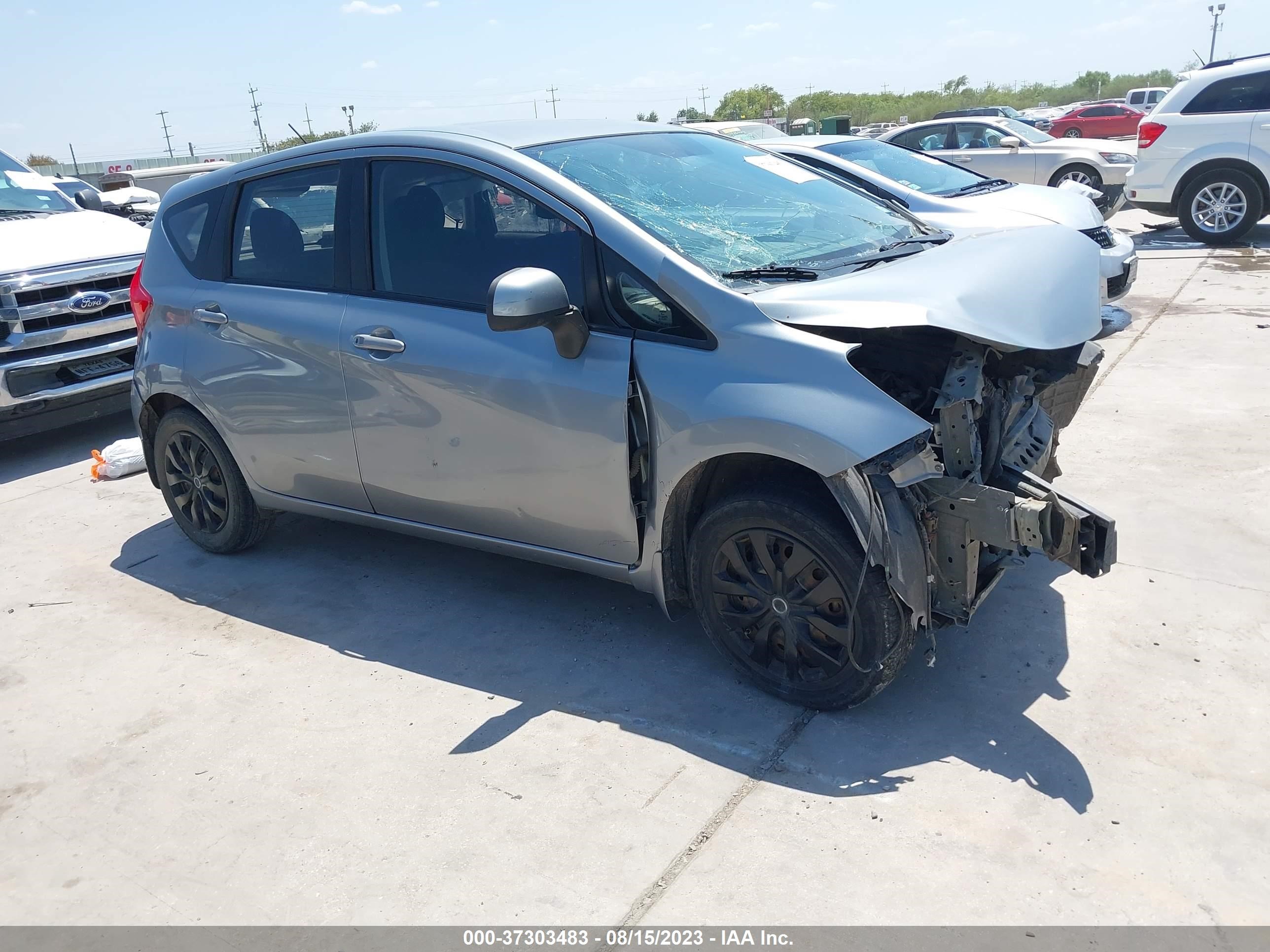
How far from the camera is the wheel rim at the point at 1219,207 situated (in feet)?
39.3

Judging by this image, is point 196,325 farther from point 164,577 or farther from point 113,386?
point 113,386

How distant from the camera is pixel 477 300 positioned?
153 inches

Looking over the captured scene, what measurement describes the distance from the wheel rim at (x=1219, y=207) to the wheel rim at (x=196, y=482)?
37.6 ft

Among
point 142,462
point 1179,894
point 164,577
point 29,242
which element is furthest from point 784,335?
point 29,242

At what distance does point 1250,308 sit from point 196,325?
314 inches

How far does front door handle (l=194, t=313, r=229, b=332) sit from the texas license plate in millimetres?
2944

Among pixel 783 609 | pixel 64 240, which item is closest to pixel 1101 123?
pixel 64 240

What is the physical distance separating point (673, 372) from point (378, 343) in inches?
51.1

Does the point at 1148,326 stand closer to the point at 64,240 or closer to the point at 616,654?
the point at 616,654

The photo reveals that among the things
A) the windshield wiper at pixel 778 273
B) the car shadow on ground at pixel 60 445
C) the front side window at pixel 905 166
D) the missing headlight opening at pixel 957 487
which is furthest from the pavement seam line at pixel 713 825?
the front side window at pixel 905 166

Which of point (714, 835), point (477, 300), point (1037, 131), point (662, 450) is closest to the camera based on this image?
point (714, 835)

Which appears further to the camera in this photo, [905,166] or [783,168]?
[905,166]

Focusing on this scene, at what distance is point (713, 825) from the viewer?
299 centimetres

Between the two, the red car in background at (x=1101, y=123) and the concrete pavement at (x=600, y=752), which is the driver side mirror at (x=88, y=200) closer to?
the concrete pavement at (x=600, y=752)
